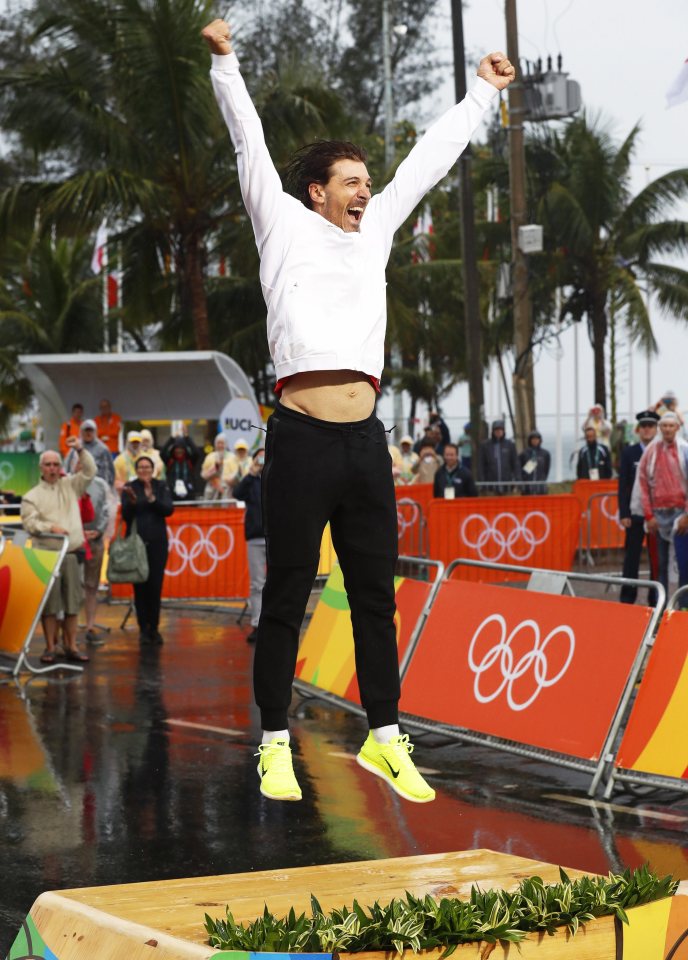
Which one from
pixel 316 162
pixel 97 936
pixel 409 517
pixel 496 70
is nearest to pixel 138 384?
pixel 409 517

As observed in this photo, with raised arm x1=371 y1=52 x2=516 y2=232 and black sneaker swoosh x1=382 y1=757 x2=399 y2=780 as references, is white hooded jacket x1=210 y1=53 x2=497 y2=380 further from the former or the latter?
black sneaker swoosh x1=382 y1=757 x2=399 y2=780

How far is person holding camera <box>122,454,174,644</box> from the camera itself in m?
14.9

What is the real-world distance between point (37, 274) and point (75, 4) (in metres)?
14.2

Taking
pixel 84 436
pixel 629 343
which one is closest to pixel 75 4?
pixel 84 436

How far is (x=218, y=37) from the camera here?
433 centimetres

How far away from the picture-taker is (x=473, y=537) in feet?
60.5

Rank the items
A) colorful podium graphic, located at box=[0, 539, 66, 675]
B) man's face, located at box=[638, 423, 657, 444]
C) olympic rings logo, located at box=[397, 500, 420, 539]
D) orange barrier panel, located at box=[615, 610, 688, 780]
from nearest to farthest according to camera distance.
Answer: orange barrier panel, located at box=[615, 610, 688, 780] < colorful podium graphic, located at box=[0, 539, 66, 675] < man's face, located at box=[638, 423, 657, 444] < olympic rings logo, located at box=[397, 500, 420, 539]

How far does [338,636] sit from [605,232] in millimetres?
26991

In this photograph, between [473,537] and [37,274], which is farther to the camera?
[37,274]

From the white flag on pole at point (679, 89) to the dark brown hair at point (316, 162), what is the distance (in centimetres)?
512

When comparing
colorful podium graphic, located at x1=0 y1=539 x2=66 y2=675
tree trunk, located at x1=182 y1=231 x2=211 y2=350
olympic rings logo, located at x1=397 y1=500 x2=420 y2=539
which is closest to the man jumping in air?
colorful podium graphic, located at x1=0 y1=539 x2=66 y2=675

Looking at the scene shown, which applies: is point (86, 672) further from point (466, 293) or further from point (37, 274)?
point (37, 274)

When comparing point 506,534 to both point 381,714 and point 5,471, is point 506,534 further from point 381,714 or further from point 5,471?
point 381,714

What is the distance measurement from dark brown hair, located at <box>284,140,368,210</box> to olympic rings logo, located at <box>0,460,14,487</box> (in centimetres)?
2443
